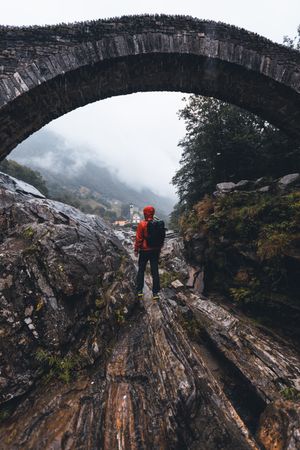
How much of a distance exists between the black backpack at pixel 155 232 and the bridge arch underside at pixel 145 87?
6545mm

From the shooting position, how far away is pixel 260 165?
Result: 48.5 ft

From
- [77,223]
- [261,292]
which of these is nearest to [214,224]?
[261,292]

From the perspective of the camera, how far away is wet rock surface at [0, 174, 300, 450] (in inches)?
142

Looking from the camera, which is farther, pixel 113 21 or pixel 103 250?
pixel 113 21

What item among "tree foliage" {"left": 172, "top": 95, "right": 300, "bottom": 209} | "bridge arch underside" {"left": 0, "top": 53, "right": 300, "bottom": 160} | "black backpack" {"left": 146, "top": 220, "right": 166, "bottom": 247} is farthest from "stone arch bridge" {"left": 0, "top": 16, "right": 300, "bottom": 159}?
"black backpack" {"left": 146, "top": 220, "right": 166, "bottom": 247}

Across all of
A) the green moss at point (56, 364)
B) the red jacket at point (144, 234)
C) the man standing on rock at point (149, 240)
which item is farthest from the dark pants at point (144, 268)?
the green moss at point (56, 364)

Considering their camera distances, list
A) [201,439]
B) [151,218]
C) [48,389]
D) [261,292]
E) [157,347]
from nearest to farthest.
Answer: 1. [201,439]
2. [48,389]
3. [157,347]
4. [151,218]
5. [261,292]

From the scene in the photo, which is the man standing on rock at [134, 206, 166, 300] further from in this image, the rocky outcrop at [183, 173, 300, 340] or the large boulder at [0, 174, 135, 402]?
the rocky outcrop at [183, 173, 300, 340]

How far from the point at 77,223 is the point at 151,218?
245cm

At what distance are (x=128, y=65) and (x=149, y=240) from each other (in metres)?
7.12

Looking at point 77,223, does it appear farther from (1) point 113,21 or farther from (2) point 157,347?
(1) point 113,21

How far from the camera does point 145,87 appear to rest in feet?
33.1

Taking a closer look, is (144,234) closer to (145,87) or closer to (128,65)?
(128,65)

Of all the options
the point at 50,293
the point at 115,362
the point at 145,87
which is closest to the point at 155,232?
the point at 50,293
